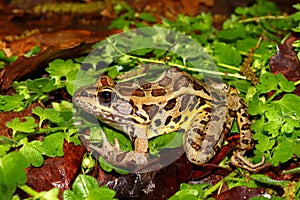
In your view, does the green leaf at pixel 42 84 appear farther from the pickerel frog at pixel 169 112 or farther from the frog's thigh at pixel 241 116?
the frog's thigh at pixel 241 116

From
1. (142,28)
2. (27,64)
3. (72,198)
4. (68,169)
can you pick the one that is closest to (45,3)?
(142,28)

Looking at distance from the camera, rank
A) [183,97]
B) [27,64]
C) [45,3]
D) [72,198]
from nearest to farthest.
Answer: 1. [72,198]
2. [183,97]
3. [27,64]
4. [45,3]

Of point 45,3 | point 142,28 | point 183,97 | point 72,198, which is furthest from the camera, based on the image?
point 45,3

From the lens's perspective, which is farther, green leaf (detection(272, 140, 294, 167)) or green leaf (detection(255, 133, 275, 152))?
green leaf (detection(255, 133, 275, 152))

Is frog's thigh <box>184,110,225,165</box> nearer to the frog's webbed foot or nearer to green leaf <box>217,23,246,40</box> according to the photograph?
the frog's webbed foot

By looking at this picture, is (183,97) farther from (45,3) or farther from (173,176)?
(45,3)

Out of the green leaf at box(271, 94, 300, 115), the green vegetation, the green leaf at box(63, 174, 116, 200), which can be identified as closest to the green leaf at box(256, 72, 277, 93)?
the green vegetation
